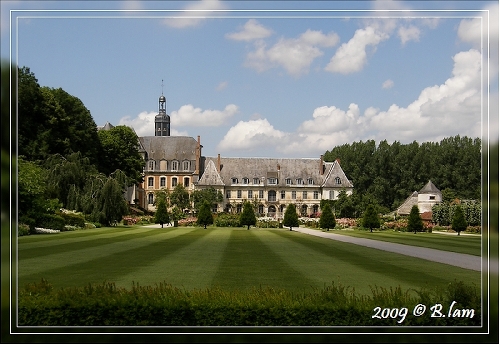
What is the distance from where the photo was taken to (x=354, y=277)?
1183 cm

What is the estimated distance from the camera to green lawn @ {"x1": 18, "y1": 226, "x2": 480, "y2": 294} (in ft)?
36.2

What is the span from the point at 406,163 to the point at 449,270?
2924 cm

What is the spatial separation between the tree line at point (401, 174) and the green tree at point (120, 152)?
17.3 meters

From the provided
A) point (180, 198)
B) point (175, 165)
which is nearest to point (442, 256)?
point (180, 198)

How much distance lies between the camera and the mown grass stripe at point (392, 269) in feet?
37.2

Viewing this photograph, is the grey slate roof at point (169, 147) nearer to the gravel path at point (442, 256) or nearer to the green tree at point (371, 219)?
the green tree at point (371, 219)

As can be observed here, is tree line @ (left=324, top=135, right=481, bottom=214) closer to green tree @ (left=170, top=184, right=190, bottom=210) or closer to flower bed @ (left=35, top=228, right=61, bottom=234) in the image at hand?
green tree @ (left=170, top=184, right=190, bottom=210)

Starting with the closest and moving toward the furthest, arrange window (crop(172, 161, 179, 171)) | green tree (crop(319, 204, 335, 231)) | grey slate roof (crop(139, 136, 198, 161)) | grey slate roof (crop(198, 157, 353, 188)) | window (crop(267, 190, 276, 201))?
green tree (crop(319, 204, 335, 231)) → grey slate roof (crop(139, 136, 198, 161)) → grey slate roof (crop(198, 157, 353, 188)) → window (crop(172, 161, 179, 171)) → window (crop(267, 190, 276, 201))

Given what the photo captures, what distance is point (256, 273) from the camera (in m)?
12.3

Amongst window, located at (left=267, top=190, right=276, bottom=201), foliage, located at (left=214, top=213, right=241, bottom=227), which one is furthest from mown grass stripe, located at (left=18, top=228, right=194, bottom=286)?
window, located at (left=267, top=190, right=276, bottom=201)

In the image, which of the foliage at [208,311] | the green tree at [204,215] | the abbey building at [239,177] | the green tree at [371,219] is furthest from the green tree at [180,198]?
the foliage at [208,311]

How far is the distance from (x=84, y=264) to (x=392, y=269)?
23.7 ft

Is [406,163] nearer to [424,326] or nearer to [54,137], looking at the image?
[54,137]

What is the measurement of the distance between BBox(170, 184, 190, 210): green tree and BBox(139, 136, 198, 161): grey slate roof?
606cm
